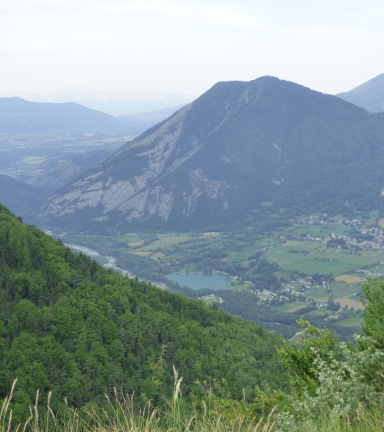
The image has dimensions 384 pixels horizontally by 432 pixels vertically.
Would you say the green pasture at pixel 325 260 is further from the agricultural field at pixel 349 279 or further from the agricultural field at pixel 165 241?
the agricultural field at pixel 165 241

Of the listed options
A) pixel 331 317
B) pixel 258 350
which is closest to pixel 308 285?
pixel 331 317

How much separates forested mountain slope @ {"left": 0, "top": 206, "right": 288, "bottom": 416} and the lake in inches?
2929

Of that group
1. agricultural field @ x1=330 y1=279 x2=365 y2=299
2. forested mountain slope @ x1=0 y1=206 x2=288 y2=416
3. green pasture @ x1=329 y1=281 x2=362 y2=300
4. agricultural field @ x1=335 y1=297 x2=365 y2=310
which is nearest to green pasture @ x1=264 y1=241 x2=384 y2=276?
green pasture @ x1=329 y1=281 x2=362 y2=300

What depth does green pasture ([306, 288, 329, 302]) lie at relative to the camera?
4285 inches

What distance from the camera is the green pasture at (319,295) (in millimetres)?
108831

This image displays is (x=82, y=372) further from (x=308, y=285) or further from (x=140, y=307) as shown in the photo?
(x=308, y=285)

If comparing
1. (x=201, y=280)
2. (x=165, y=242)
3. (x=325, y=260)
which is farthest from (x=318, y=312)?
(x=165, y=242)

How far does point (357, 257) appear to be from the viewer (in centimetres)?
13862

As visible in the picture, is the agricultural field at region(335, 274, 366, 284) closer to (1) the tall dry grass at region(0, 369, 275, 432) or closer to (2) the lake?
(2) the lake

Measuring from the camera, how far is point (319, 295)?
111 m

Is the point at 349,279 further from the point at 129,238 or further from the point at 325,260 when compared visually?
the point at 129,238

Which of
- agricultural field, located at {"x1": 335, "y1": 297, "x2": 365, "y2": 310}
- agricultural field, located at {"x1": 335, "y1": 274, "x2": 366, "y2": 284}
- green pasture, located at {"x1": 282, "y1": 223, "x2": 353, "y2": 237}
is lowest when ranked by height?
agricultural field, located at {"x1": 335, "y1": 297, "x2": 365, "y2": 310}

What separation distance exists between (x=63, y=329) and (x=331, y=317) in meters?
75.0

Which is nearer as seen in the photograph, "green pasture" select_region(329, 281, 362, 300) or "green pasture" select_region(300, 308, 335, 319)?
"green pasture" select_region(300, 308, 335, 319)
